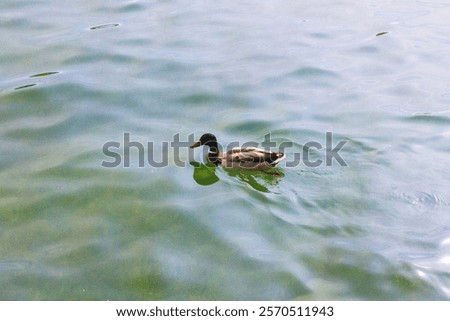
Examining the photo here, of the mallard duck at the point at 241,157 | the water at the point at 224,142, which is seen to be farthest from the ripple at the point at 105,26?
the mallard duck at the point at 241,157

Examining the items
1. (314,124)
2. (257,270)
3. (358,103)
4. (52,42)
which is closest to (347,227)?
(257,270)

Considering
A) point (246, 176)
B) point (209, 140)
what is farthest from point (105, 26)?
point (246, 176)

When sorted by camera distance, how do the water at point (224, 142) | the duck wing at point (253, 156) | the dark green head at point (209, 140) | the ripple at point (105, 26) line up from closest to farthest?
the water at point (224, 142) → the duck wing at point (253, 156) → the dark green head at point (209, 140) → the ripple at point (105, 26)

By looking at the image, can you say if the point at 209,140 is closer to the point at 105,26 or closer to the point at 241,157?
the point at 241,157

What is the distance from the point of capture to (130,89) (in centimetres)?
949

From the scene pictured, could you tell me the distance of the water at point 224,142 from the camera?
19.8 ft

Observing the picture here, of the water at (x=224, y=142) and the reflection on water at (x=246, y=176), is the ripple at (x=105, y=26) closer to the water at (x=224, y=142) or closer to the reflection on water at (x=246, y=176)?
the water at (x=224, y=142)

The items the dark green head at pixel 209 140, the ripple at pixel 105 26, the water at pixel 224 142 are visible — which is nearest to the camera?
the water at pixel 224 142

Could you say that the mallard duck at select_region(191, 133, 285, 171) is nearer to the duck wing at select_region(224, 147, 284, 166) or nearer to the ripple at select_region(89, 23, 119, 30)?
the duck wing at select_region(224, 147, 284, 166)

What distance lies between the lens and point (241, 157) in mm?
7809

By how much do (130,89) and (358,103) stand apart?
357 centimetres

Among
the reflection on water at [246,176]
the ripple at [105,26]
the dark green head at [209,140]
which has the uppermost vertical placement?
the ripple at [105,26]

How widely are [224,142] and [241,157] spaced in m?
0.78

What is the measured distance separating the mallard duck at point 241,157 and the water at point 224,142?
0.17 m
